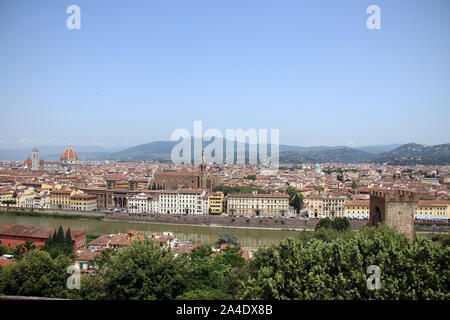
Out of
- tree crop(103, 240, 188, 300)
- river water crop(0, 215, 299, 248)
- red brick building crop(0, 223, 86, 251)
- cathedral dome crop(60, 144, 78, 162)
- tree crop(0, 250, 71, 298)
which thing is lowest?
river water crop(0, 215, 299, 248)

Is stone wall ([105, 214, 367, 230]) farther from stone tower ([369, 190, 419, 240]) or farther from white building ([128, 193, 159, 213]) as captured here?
stone tower ([369, 190, 419, 240])

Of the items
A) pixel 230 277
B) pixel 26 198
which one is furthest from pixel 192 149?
pixel 230 277

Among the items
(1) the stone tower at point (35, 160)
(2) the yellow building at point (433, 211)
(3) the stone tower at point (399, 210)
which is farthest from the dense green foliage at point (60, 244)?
(1) the stone tower at point (35, 160)

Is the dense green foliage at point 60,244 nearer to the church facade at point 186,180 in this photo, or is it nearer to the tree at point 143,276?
the tree at point 143,276

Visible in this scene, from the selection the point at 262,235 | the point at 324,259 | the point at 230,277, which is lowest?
the point at 262,235

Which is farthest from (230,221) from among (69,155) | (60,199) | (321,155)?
(321,155)

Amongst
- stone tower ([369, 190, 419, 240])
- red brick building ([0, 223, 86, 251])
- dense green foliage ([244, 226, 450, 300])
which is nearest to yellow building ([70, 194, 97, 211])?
red brick building ([0, 223, 86, 251])
